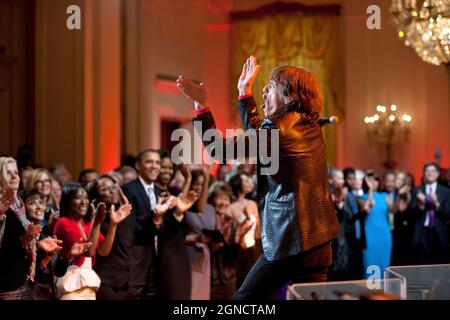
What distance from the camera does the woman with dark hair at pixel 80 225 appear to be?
4.74m

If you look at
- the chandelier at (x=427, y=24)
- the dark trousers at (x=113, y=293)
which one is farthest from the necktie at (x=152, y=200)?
the chandelier at (x=427, y=24)

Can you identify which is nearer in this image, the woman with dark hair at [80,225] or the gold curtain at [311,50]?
the woman with dark hair at [80,225]

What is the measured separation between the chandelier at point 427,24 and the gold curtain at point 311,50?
556 centimetres

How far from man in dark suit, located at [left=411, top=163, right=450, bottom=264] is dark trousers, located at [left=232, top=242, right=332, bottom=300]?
16.6 feet

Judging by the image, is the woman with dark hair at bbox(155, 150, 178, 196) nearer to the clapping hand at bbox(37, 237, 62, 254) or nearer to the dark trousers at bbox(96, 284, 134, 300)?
the dark trousers at bbox(96, 284, 134, 300)

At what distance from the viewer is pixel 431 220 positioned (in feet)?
26.6

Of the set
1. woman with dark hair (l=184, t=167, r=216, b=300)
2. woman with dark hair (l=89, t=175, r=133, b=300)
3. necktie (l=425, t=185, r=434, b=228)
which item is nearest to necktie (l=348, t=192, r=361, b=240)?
necktie (l=425, t=185, r=434, b=228)

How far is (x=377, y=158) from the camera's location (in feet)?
42.3

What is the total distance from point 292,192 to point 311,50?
10.4 meters

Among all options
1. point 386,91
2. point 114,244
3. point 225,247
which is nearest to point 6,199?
point 114,244

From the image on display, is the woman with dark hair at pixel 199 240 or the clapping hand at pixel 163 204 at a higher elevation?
the clapping hand at pixel 163 204

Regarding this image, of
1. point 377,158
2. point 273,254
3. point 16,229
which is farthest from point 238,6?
point 273,254

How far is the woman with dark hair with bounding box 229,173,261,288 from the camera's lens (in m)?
6.34

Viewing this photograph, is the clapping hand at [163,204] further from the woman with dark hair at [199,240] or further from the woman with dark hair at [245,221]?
the woman with dark hair at [245,221]
